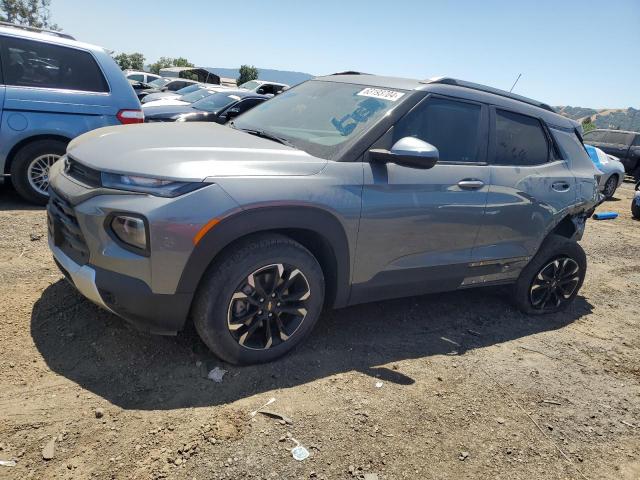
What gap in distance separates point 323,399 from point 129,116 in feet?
13.8

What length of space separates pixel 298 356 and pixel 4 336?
5.73 ft

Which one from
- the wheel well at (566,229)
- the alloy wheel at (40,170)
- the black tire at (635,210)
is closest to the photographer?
the wheel well at (566,229)

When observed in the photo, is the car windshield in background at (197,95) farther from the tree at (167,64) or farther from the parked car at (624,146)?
the tree at (167,64)

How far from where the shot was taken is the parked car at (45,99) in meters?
5.10

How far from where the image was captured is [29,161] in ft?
17.2

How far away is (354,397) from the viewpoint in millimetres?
2844

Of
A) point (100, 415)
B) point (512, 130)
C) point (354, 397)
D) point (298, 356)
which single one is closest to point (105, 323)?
point (100, 415)

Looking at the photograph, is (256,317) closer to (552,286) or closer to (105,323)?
(105,323)

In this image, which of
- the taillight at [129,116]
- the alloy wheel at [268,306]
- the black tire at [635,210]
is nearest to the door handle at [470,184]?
the alloy wheel at [268,306]

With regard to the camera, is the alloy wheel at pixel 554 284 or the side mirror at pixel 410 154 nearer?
the side mirror at pixel 410 154

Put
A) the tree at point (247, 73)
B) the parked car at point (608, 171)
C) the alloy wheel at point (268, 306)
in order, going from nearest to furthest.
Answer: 1. the alloy wheel at point (268, 306)
2. the parked car at point (608, 171)
3. the tree at point (247, 73)

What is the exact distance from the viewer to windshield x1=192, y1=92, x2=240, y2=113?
10.2m

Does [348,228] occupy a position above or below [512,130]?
below

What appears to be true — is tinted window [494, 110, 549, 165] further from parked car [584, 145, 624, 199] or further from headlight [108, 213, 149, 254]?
parked car [584, 145, 624, 199]
